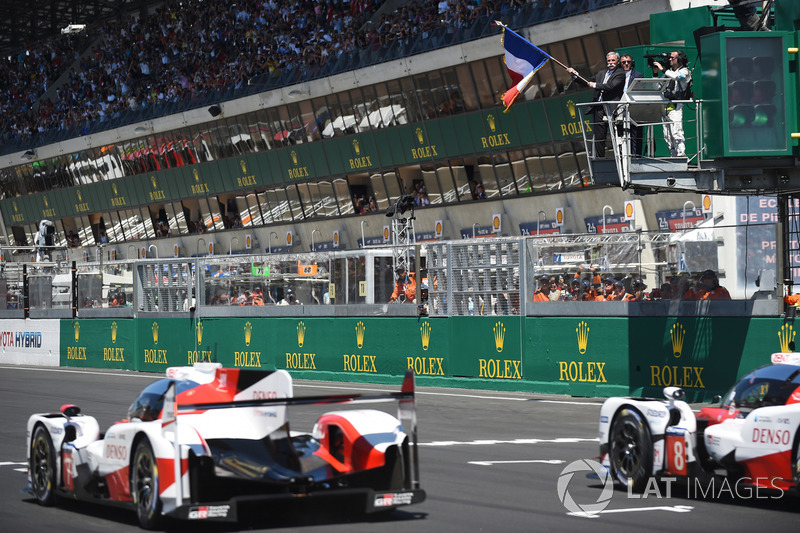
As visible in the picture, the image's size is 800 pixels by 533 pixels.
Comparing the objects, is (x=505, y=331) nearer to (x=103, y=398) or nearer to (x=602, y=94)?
(x=602, y=94)

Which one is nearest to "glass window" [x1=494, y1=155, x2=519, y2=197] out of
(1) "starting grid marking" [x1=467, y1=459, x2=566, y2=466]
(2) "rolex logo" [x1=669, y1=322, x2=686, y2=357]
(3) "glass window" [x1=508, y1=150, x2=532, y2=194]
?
(3) "glass window" [x1=508, y1=150, x2=532, y2=194]

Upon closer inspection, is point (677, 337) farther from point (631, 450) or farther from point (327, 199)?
point (327, 199)

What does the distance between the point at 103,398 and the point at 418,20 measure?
2433 centimetres

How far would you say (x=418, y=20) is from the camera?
42312mm

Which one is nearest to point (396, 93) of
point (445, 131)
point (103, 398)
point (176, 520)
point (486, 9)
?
point (445, 131)

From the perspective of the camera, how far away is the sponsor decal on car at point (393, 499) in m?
8.69

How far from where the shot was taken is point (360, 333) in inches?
985

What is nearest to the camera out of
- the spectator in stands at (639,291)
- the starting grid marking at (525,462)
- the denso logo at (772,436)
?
the denso logo at (772,436)

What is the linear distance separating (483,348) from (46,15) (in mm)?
63530

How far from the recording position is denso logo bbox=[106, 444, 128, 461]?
8977mm

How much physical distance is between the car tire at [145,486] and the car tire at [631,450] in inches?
159

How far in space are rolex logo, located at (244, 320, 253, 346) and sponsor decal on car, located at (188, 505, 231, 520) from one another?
19413mm

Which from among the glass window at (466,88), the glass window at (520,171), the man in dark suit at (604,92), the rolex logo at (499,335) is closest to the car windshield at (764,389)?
the man in dark suit at (604,92)

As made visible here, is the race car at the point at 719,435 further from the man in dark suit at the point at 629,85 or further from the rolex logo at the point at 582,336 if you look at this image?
the rolex logo at the point at 582,336
